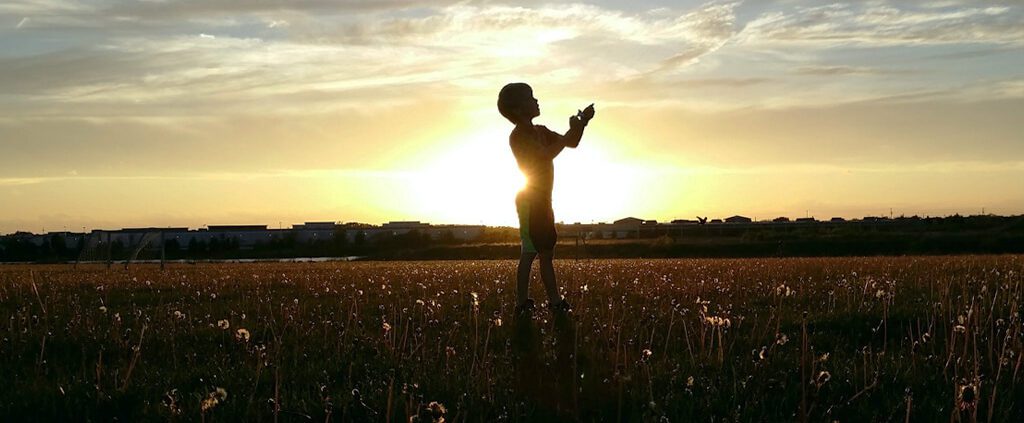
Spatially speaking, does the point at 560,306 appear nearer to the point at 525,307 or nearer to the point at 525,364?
the point at 525,307

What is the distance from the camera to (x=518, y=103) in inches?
360

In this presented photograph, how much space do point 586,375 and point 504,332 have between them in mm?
2417

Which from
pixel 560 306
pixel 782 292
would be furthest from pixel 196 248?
pixel 560 306

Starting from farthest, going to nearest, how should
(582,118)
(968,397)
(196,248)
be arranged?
1. (196,248)
2. (582,118)
3. (968,397)

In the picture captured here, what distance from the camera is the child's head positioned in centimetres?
914

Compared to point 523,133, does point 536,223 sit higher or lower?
lower

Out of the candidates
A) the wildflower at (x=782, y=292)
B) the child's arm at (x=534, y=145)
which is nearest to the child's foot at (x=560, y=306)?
the child's arm at (x=534, y=145)

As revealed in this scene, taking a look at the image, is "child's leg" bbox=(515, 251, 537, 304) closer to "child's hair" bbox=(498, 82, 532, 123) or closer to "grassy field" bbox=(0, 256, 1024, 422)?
"grassy field" bbox=(0, 256, 1024, 422)

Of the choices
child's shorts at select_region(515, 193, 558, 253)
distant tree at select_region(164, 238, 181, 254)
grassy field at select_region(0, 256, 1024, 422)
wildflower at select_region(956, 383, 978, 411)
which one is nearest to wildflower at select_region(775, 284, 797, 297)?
grassy field at select_region(0, 256, 1024, 422)

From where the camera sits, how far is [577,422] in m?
4.66

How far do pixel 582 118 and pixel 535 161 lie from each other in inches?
23.8

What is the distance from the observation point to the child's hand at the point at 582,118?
886cm

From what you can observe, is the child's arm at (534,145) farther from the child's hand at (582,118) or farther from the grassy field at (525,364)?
the grassy field at (525,364)

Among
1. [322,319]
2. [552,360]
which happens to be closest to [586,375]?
[552,360]
